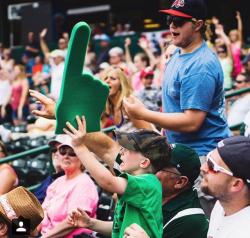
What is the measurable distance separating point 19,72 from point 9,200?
11141 millimetres

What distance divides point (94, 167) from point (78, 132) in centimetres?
24

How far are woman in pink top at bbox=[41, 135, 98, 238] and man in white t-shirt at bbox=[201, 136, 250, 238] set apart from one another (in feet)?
6.55

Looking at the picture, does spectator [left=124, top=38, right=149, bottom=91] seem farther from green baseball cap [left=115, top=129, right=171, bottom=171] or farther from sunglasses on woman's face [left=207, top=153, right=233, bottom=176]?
sunglasses on woman's face [left=207, top=153, right=233, bottom=176]

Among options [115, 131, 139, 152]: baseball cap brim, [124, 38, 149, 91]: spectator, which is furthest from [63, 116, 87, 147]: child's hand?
[124, 38, 149, 91]: spectator

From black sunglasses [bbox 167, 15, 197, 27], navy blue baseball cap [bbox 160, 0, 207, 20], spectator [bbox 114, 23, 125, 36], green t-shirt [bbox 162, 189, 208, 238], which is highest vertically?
navy blue baseball cap [bbox 160, 0, 207, 20]

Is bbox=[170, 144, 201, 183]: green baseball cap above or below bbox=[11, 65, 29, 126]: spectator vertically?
above

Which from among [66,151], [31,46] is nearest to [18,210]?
[66,151]

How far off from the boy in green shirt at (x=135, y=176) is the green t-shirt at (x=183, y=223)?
35cm

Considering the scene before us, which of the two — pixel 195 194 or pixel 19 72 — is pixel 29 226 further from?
pixel 19 72

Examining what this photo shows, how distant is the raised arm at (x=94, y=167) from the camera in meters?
3.79

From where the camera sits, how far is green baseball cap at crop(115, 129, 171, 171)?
4.15 m

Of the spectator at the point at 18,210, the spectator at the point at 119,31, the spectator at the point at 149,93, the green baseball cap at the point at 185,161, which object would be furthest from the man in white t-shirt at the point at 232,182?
the spectator at the point at 119,31

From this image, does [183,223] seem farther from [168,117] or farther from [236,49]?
[236,49]

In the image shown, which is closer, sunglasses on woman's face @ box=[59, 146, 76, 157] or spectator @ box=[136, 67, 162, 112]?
sunglasses on woman's face @ box=[59, 146, 76, 157]
